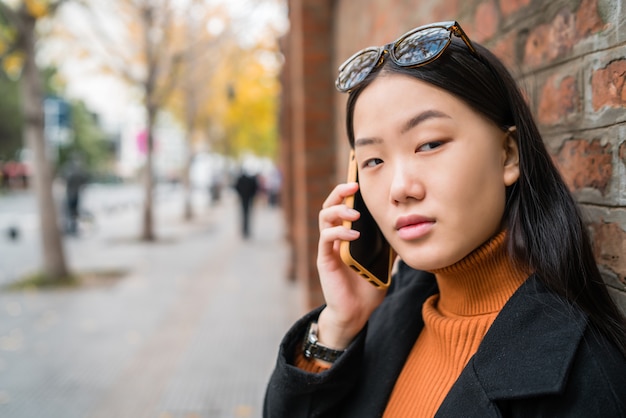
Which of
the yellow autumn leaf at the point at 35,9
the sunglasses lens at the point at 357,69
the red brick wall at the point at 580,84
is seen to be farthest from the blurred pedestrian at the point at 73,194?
the sunglasses lens at the point at 357,69

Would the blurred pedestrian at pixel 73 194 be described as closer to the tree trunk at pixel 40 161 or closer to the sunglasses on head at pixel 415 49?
the tree trunk at pixel 40 161

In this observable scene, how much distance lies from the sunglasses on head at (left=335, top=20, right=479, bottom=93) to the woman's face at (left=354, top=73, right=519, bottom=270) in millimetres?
45

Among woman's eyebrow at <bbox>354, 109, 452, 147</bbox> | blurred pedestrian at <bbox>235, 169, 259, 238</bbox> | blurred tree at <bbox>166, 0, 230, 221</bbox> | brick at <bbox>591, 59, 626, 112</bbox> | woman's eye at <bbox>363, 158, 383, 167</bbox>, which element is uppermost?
blurred tree at <bbox>166, 0, 230, 221</bbox>

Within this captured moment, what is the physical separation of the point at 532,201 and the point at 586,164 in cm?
30

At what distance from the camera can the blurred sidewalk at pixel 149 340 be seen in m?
4.21

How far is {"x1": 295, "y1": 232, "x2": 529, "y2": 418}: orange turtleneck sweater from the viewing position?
47.3 inches

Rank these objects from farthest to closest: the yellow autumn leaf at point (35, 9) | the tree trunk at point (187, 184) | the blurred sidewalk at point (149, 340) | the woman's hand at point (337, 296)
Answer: the tree trunk at point (187, 184) < the yellow autumn leaf at point (35, 9) < the blurred sidewalk at point (149, 340) < the woman's hand at point (337, 296)

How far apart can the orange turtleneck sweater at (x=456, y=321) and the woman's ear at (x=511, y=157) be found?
4.9 inches

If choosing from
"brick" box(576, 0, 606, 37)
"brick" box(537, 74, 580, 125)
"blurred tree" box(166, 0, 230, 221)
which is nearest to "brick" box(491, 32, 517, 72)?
"brick" box(537, 74, 580, 125)

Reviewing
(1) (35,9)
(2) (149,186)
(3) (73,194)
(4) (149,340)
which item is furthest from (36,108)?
(3) (73,194)

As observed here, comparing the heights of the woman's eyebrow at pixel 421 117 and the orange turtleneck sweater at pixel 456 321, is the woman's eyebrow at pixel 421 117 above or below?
above

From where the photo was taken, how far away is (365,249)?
4.81 feet

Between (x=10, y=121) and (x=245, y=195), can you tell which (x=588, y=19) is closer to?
(x=245, y=195)

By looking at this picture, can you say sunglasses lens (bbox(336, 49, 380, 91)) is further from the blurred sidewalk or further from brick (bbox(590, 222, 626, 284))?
the blurred sidewalk
